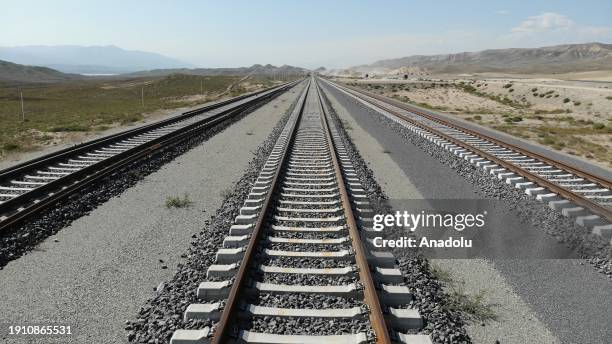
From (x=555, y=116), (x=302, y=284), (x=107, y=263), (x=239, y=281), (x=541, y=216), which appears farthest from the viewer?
(x=555, y=116)

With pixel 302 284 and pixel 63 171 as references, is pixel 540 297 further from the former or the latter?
pixel 63 171

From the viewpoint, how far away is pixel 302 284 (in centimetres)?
A: 555

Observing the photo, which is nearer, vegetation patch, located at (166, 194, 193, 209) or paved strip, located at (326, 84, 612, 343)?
paved strip, located at (326, 84, 612, 343)

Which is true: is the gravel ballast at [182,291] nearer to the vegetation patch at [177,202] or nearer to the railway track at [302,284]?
the railway track at [302,284]

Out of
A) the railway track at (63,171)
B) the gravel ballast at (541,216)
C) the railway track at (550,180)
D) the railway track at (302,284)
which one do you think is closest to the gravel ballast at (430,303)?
the railway track at (302,284)

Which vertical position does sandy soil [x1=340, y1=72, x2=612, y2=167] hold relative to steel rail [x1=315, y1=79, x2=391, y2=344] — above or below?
above

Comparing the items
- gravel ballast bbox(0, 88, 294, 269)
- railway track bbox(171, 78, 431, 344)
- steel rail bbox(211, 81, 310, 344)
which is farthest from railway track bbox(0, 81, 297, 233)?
steel rail bbox(211, 81, 310, 344)

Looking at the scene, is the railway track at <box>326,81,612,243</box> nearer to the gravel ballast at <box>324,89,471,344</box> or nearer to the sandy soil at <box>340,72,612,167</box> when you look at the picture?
the gravel ballast at <box>324,89,471,344</box>

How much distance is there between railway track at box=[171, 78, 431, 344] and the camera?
4.50 m
